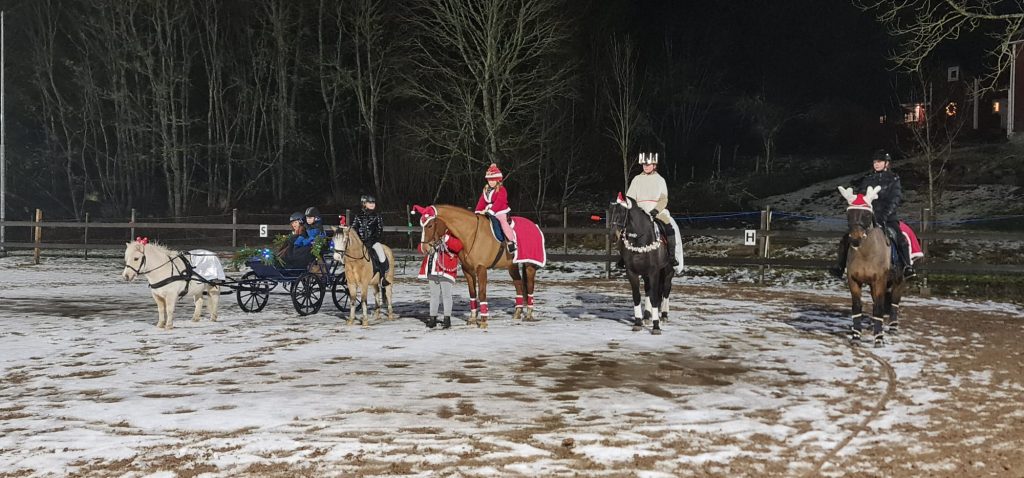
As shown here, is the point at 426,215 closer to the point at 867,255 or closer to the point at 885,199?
the point at 867,255

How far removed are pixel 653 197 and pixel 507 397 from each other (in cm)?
497

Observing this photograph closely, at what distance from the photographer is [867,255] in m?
10.0

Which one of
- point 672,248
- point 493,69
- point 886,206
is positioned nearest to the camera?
point 886,206

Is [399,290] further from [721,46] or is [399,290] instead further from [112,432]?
[721,46]

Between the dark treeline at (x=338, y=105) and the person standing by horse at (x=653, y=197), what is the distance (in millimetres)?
14702

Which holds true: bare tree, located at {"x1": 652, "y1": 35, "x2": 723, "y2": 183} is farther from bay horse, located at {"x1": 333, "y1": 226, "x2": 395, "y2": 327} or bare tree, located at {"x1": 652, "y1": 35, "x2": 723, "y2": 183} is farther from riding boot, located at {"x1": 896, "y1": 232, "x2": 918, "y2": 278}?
bay horse, located at {"x1": 333, "y1": 226, "x2": 395, "y2": 327}

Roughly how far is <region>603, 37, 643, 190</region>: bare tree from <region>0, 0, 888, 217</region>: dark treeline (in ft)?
0.63

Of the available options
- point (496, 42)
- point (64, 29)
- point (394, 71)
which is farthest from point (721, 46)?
point (64, 29)

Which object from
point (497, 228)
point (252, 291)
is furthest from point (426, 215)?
point (252, 291)

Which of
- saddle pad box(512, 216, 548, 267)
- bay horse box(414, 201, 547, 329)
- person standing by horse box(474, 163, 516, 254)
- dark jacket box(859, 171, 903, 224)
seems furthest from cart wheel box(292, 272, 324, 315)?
dark jacket box(859, 171, 903, 224)

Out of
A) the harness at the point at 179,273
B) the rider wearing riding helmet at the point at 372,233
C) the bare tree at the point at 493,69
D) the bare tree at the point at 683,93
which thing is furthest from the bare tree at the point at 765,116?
the harness at the point at 179,273

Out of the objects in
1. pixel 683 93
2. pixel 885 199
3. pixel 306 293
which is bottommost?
pixel 306 293

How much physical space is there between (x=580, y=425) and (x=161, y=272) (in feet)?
23.5

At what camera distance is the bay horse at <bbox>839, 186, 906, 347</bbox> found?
9938mm
